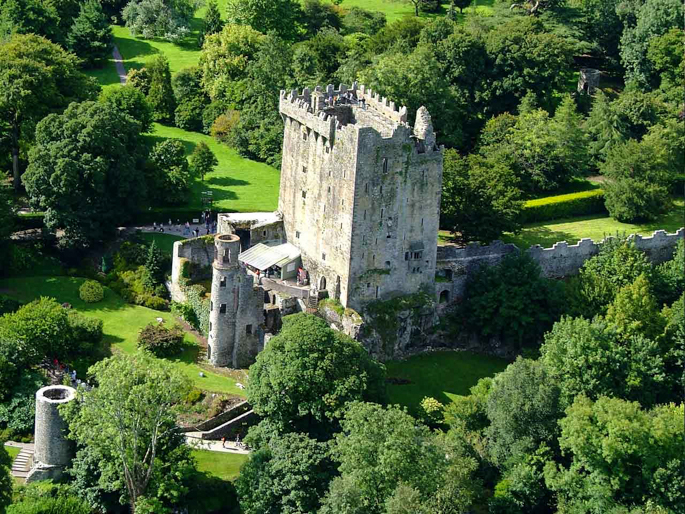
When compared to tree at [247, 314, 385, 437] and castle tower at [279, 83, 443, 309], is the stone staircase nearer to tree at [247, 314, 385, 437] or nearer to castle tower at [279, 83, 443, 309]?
tree at [247, 314, 385, 437]

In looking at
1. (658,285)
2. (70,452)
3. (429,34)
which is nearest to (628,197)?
(658,285)

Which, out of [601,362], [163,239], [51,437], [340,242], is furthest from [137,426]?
[601,362]

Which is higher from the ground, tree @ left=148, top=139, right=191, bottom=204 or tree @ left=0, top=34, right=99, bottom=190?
tree @ left=0, top=34, right=99, bottom=190

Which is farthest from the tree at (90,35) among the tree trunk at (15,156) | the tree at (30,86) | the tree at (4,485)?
the tree at (4,485)

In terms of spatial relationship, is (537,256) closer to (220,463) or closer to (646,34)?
(220,463)

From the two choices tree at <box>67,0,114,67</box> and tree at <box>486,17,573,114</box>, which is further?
tree at <box>67,0,114,67</box>

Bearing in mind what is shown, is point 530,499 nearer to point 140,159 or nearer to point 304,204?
point 304,204

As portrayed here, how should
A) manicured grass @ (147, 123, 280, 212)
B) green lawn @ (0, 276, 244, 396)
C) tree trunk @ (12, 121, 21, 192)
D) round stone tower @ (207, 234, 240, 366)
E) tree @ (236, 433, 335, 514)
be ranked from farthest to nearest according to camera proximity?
1. manicured grass @ (147, 123, 280, 212)
2. tree trunk @ (12, 121, 21, 192)
3. green lawn @ (0, 276, 244, 396)
4. round stone tower @ (207, 234, 240, 366)
5. tree @ (236, 433, 335, 514)

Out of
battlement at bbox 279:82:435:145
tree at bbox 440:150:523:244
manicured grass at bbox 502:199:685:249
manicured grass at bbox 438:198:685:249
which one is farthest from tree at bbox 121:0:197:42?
manicured grass at bbox 502:199:685:249
